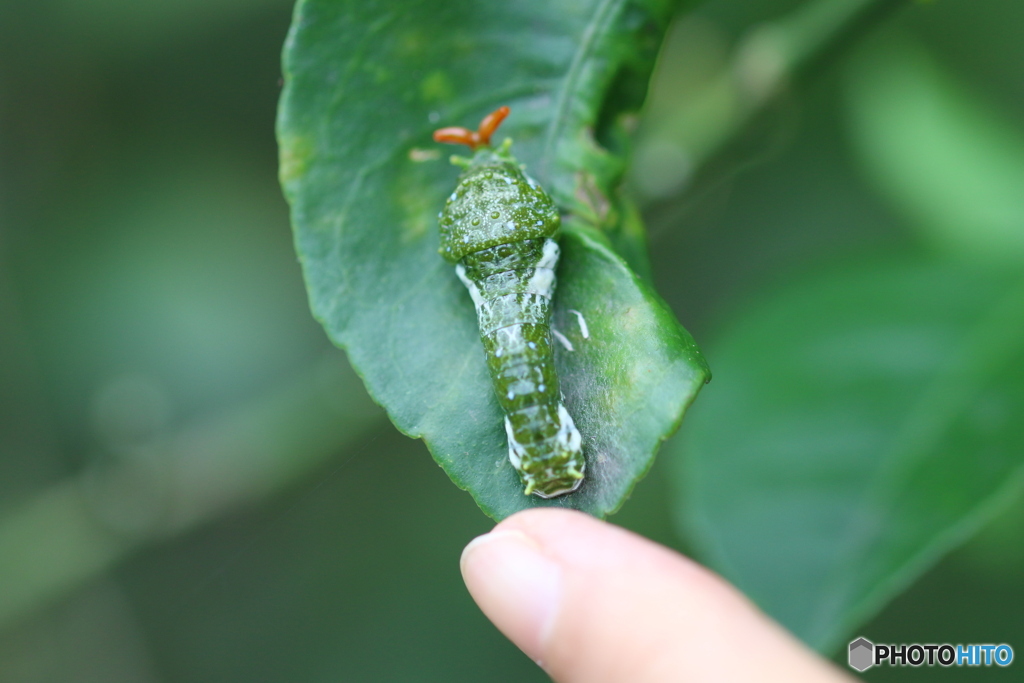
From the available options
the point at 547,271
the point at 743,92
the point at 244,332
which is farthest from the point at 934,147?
the point at 244,332

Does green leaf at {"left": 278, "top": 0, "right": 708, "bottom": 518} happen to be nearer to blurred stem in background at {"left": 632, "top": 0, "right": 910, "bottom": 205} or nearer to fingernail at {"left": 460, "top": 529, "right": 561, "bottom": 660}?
fingernail at {"left": 460, "top": 529, "right": 561, "bottom": 660}

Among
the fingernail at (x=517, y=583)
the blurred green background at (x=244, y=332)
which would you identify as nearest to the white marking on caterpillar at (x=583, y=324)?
the fingernail at (x=517, y=583)

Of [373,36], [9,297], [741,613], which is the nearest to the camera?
[741,613]

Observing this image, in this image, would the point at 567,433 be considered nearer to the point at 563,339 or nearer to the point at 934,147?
the point at 563,339

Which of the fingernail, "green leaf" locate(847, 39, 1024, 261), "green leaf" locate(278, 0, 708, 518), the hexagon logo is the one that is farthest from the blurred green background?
the fingernail

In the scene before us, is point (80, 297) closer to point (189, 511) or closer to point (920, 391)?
point (189, 511)

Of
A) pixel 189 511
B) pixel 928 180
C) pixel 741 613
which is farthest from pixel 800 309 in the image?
pixel 189 511
